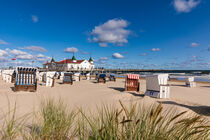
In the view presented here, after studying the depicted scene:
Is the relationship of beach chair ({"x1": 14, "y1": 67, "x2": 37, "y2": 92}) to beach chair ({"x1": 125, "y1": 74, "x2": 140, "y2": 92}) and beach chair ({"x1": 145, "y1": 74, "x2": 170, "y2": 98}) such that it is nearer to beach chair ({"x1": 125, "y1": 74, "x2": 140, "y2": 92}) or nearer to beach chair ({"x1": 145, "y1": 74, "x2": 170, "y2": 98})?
beach chair ({"x1": 125, "y1": 74, "x2": 140, "y2": 92})

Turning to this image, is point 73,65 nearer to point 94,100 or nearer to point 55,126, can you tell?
point 94,100

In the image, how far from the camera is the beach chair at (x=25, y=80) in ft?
30.0

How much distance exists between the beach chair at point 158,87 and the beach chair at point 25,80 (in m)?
8.61

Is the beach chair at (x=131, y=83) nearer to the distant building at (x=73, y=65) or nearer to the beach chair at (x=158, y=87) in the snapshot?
the beach chair at (x=158, y=87)

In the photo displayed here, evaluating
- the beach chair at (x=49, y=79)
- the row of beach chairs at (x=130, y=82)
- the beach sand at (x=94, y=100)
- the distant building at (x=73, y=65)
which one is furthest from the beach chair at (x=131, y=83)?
the distant building at (x=73, y=65)

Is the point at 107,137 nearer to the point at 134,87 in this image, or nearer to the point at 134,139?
the point at 134,139

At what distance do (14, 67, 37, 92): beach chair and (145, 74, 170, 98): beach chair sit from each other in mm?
8611

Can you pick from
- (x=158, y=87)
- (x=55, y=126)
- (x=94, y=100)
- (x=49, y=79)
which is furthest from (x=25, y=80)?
(x=158, y=87)

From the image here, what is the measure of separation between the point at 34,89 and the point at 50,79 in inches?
138

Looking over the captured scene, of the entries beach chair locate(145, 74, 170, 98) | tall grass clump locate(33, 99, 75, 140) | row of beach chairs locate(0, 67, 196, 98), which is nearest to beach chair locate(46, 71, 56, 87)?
row of beach chairs locate(0, 67, 196, 98)

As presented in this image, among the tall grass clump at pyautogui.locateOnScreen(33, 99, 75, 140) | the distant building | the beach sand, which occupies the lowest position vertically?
the beach sand

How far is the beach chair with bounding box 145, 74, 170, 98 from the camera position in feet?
24.2

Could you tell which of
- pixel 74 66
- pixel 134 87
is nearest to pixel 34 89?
pixel 134 87

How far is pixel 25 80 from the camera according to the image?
9.49 metres
